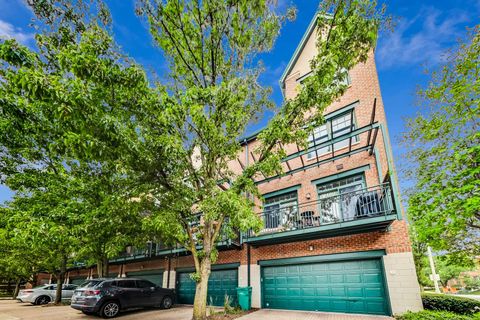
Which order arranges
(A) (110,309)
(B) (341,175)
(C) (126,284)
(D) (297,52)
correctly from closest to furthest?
1. (A) (110,309)
2. (B) (341,175)
3. (C) (126,284)
4. (D) (297,52)

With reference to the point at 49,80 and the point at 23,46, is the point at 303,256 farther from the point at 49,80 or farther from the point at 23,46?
the point at 23,46

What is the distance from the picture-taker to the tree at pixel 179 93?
238 inches

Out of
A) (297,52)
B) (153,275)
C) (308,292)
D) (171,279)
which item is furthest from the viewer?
(153,275)

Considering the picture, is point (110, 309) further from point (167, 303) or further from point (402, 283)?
point (402, 283)

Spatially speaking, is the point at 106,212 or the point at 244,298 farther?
the point at 244,298

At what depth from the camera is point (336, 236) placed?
34.2ft

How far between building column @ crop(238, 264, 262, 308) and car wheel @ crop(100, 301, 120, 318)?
570 cm

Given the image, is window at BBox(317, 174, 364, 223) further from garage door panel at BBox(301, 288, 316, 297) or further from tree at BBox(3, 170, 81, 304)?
tree at BBox(3, 170, 81, 304)

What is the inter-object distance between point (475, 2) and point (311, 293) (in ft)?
38.5

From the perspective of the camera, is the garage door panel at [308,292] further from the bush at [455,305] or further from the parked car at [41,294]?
the parked car at [41,294]

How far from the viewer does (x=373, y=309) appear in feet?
29.7

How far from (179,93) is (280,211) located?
7.57 m

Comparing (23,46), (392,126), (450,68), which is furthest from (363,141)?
(23,46)

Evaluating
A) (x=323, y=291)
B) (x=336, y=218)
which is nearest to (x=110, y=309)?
(x=323, y=291)
